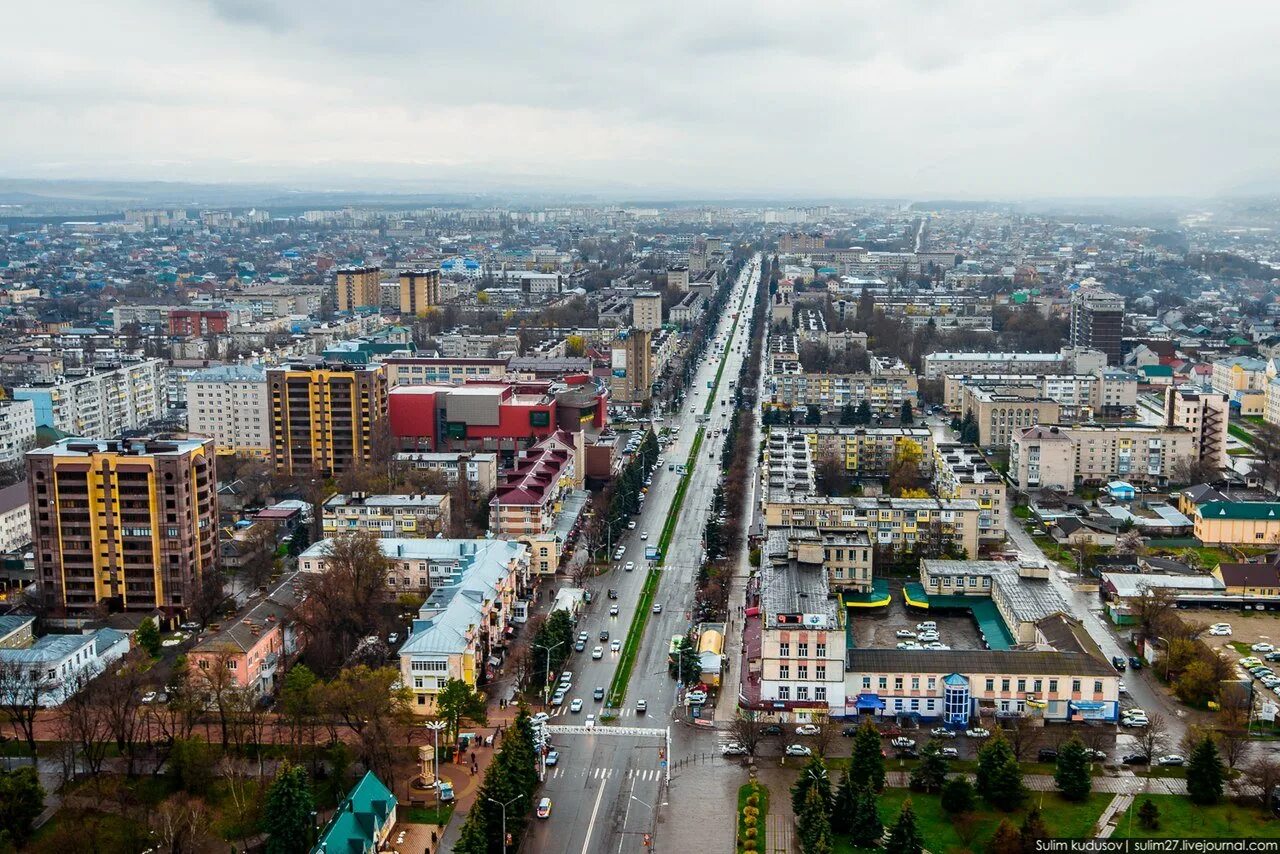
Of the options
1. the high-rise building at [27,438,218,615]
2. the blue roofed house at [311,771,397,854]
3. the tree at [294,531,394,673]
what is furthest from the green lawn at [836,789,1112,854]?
the high-rise building at [27,438,218,615]

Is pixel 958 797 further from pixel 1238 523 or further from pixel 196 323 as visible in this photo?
pixel 196 323

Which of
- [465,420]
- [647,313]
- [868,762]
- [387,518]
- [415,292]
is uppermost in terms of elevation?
[415,292]

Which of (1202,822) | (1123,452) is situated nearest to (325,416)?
(1123,452)

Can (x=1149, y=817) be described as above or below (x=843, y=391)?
below

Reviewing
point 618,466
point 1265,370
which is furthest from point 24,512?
point 1265,370

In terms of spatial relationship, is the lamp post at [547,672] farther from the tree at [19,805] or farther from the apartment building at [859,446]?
the apartment building at [859,446]

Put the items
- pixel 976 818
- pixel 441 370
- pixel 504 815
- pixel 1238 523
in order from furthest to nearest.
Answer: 1. pixel 441 370
2. pixel 1238 523
3. pixel 976 818
4. pixel 504 815

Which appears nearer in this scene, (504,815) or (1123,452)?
(504,815)

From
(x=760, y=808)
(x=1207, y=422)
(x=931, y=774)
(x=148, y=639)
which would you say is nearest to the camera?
(x=760, y=808)
